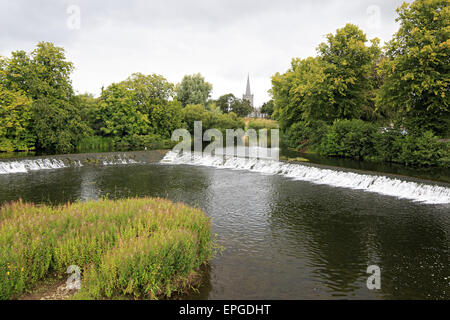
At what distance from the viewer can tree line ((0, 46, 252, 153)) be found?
33.1 metres

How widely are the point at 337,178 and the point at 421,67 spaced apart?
11.9 meters

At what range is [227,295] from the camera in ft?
23.6

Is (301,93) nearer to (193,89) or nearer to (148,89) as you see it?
(148,89)

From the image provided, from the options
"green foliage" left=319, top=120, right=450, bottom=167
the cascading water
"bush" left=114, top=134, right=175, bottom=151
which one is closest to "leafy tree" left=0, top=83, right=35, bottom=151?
the cascading water

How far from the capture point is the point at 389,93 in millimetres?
27516

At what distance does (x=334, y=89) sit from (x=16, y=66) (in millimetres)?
36182

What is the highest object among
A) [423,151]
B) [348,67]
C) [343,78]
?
[348,67]

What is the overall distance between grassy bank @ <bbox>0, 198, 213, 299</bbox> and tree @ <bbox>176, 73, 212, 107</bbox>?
63189 millimetres

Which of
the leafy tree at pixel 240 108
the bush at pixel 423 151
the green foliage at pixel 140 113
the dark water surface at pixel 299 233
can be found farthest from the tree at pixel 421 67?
the leafy tree at pixel 240 108

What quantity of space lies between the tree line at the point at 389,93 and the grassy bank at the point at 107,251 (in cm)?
2419

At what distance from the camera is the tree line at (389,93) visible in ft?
79.6

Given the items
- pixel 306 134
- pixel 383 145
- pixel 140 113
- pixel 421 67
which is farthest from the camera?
pixel 140 113

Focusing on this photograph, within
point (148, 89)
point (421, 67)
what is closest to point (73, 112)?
point (148, 89)

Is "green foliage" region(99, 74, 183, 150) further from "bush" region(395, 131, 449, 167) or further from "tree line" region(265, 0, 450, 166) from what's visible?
"bush" region(395, 131, 449, 167)
